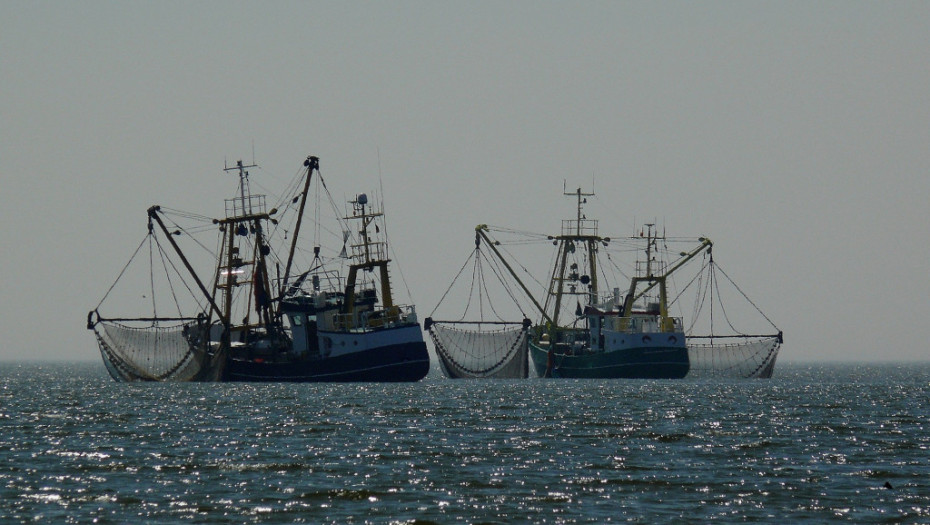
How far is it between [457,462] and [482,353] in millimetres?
82043

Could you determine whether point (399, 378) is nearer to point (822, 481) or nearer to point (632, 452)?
point (632, 452)

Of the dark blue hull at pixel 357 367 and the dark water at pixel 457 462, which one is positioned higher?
the dark blue hull at pixel 357 367

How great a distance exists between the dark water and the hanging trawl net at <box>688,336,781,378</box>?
173 feet

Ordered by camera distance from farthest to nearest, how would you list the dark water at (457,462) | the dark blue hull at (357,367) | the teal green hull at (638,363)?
the teal green hull at (638,363) → the dark blue hull at (357,367) → the dark water at (457,462)

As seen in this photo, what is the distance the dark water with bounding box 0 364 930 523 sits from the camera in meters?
34.1

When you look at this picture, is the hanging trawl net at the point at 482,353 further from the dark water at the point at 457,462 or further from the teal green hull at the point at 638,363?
the dark water at the point at 457,462

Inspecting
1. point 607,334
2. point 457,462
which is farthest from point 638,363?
point 457,462

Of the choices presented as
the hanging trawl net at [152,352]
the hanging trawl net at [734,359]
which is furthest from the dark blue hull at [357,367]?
the hanging trawl net at [734,359]

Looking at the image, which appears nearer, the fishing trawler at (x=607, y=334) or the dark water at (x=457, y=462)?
the dark water at (x=457, y=462)

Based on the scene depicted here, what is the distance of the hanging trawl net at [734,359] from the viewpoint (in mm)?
131625

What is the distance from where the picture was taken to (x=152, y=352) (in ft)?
343

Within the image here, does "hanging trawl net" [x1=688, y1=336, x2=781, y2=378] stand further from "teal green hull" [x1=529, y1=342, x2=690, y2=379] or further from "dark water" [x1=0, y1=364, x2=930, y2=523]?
"dark water" [x1=0, y1=364, x2=930, y2=523]

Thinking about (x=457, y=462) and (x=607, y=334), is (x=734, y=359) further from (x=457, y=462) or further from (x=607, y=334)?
(x=457, y=462)

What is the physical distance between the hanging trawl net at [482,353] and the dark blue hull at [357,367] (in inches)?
937
